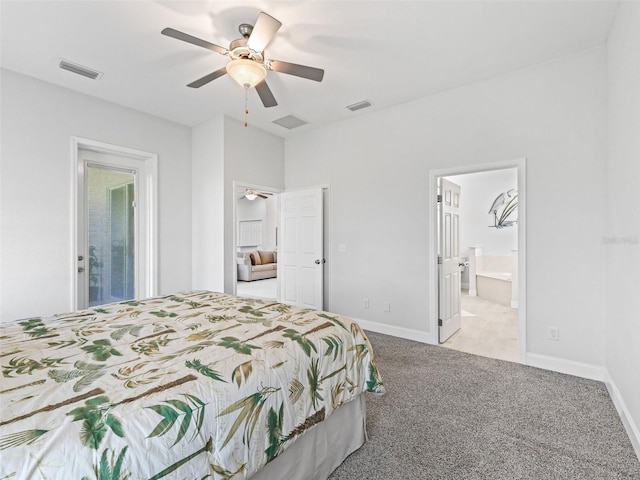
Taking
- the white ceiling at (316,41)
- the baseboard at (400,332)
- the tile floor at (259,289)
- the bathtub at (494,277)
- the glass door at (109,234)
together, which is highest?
the white ceiling at (316,41)

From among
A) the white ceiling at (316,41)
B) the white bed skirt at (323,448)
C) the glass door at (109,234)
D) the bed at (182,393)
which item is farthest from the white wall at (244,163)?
the white bed skirt at (323,448)

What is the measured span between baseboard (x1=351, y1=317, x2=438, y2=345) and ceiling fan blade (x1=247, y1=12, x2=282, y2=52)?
3314mm

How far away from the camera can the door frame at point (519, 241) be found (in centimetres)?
301

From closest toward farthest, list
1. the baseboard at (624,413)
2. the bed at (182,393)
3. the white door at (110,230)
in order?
the bed at (182,393) → the baseboard at (624,413) → the white door at (110,230)

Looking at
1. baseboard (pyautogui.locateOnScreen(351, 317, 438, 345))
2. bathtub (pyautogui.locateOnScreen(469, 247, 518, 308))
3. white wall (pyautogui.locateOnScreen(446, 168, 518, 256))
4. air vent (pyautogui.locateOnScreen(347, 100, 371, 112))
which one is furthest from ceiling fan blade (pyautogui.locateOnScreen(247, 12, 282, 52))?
white wall (pyautogui.locateOnScreen(446, 168, 518, 256))

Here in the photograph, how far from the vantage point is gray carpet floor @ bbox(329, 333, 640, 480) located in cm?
168

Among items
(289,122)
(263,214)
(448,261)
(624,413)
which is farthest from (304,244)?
(263,214)

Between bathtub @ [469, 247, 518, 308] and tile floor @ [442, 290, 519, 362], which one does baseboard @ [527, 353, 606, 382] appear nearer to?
tile floor @ [442, 290, 519, 362]

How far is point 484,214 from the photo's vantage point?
6.90 metres

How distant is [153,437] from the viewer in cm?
89

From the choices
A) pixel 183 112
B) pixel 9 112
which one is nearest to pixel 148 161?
pixel 183 112

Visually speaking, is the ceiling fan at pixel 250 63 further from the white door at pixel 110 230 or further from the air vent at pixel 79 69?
the white door at pixel 110 230

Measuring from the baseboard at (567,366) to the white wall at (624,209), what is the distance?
0.53 ft

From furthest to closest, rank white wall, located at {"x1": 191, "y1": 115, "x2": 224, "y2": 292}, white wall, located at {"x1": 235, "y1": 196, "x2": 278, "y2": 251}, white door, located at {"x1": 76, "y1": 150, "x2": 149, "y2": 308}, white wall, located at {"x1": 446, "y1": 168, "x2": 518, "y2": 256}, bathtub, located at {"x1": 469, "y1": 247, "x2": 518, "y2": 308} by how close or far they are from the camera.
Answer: white wall, located at {"x1": 235, "y1": 196, "x2": 278, "y2": 251}
white wall, located at {"x1": 446, "y1": 168, "x2": 518, "y2": 256}
bathtub, located at {"x1": 469, "y1": 247, "x2": 518, "y2": 308}
white wall, located at {"x1": 191, "y1": 115, "x2": 224, "y2": 292}
white door, located at {"x1": 76, "y1": 150, "x2": 149, "y2": 308}
